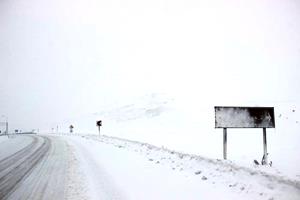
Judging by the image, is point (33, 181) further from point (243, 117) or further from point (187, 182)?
point (243, 117)

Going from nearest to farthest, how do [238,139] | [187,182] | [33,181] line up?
[187,182] → [33,181] → [238,139]

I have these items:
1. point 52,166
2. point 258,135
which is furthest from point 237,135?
point 52,166

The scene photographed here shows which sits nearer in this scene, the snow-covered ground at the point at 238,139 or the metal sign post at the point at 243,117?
the metal sign post at the point at 243,117

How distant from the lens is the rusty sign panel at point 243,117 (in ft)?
58.6

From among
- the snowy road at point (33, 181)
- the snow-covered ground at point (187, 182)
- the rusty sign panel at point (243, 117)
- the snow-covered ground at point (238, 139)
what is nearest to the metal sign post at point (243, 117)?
the rusty sign panel at point (243, 117)

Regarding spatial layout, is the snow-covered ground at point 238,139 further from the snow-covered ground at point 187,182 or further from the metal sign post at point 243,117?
the snow-covered ground at point 187,182

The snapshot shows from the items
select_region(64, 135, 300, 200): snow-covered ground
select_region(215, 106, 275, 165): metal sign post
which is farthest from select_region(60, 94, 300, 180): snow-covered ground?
select_region(64, 135, 300, 200): snow-covered ground

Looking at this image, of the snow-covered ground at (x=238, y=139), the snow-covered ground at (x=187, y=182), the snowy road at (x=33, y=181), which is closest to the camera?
the snow-covered ground at (x=187, y=182)

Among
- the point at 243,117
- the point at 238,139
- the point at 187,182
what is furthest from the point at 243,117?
the point at 238,139

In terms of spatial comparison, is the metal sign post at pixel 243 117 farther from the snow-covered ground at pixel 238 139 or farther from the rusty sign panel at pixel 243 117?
the snow-covered ground at pixel 238 139

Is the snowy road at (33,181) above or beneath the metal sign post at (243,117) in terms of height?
beneath

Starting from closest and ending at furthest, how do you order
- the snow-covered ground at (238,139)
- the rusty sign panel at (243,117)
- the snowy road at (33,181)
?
the snowy road at (33,181)
the rusty sign panel at (243,117)
the snow-covered ground at (238,139)

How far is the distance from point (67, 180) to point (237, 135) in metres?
24.8

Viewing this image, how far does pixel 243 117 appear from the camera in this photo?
18.0 metres
